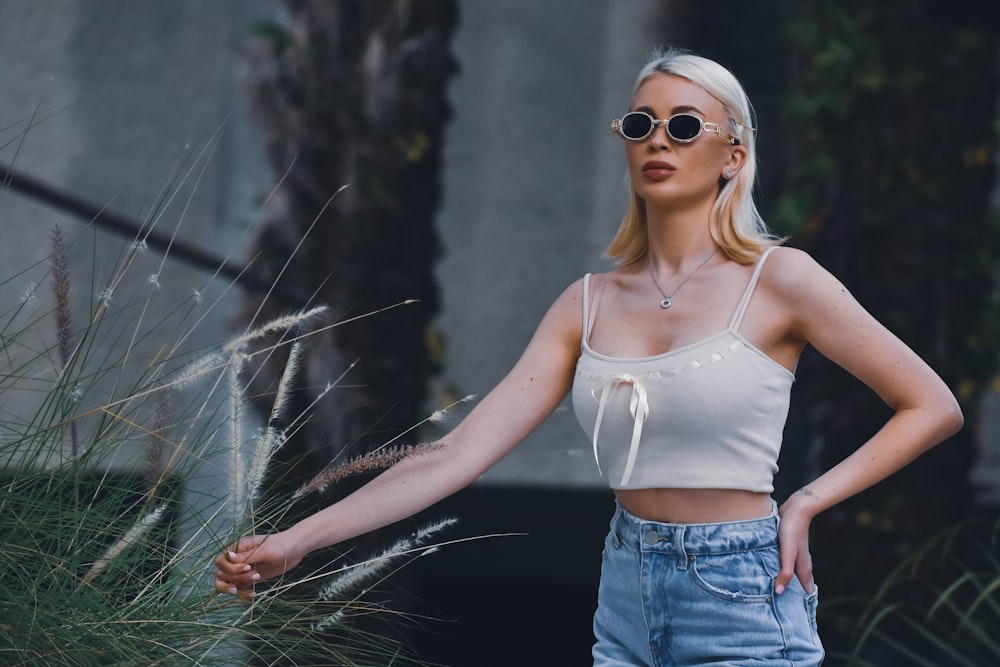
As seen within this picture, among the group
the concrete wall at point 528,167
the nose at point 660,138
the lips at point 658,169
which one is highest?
the nose at point 660,138

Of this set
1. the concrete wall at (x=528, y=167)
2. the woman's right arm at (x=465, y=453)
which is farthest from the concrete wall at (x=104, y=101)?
the woman's right arm at (x=465, y=453)

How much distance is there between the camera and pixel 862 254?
443 centimetres

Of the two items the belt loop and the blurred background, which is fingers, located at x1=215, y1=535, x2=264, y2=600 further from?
the blurred background

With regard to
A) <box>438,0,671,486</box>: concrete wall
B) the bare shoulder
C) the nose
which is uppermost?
the nose

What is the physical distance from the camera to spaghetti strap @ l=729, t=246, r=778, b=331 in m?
2.14

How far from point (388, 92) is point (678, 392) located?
8.55 feet

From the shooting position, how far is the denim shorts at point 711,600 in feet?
6.72

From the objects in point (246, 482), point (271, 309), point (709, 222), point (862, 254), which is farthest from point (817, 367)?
point (246, 482)

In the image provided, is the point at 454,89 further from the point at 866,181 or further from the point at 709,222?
the point at 709,222

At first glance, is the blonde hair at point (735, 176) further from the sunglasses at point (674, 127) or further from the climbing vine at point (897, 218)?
the climbing vine at point (897, 218)

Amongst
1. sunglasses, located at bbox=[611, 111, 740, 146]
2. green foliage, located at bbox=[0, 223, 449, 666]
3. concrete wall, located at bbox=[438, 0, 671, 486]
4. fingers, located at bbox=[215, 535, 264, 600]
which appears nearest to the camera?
green foliage, located at bbox=[0, 223, 449, 666]

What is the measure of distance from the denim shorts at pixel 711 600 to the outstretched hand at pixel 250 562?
21.6 inches

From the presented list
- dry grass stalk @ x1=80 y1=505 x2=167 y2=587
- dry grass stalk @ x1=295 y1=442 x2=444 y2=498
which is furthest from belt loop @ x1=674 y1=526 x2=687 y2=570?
dry grass stalk @ x1=80 y1=505 x2=167 y2=587

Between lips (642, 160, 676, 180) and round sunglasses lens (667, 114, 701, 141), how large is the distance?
0.05 m
